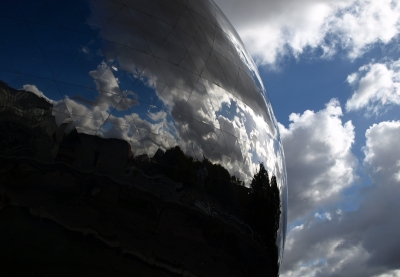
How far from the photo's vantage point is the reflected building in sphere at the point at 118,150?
6.45m

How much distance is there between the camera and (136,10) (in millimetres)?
8141

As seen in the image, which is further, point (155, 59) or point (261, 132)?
point (261, 132)

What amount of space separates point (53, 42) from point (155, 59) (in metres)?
1.56

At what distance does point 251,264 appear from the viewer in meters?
8.53

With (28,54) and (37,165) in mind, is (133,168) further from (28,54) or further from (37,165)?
(28,54)

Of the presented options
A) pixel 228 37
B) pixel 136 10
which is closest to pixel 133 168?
pixel 136 10

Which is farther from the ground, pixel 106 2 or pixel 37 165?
pixel 106 2

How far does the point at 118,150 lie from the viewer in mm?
6727

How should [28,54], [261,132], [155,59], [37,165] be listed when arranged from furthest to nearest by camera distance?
[261,132], [155,59], [28,54], [37,165]

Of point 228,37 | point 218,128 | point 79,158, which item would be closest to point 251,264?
point 218,128

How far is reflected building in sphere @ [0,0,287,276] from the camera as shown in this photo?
6449mm

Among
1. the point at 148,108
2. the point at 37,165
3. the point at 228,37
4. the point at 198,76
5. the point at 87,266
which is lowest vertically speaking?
the point at 87,266

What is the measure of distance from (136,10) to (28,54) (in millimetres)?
2063

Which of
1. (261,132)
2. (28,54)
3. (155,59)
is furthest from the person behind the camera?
(261,132)
